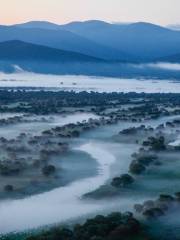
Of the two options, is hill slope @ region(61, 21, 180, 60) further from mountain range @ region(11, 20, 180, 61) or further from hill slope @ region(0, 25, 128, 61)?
hill slope @ region(0, 25, 128, 61)

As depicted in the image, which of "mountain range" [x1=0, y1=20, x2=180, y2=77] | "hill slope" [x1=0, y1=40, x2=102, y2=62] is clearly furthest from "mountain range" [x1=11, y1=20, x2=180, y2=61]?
"hill slope" [x1=0, y1=40, x2=102, y2=62]

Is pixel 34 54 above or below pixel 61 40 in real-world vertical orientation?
below

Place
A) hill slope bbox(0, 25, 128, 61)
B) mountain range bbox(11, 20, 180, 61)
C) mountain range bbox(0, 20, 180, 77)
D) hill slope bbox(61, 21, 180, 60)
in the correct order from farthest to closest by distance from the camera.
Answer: hill slope bbox(61, 21, 180, 60) < mountain range bbox(11, 20, 180, 61) < hill slope bbox(0, 25, 128, 61) < mountain range bbox(0, 20, 180, 77)

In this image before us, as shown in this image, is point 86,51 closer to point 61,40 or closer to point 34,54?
point 61,40

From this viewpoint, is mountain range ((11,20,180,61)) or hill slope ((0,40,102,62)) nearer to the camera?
hill slope ((0,40,102,62))

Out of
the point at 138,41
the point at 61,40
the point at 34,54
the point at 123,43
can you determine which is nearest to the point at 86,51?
the point at 61,40

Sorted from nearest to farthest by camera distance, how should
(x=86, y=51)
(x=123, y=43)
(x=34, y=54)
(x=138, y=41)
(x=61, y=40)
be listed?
(x=34, y=54) → (x=86, y=51) → (x=61, y=40) → (x=123, y=43) → (x=138, y=41)

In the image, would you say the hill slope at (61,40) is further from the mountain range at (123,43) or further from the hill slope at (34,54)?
the hill slope at (34,54)

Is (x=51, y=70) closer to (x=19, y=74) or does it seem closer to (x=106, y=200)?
(x=19, y=74)

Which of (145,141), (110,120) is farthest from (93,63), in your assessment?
(145,141)

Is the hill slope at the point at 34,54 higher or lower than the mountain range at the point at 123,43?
lower

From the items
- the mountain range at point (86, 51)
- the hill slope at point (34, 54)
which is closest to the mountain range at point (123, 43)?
the mountain range at point (86, 51)

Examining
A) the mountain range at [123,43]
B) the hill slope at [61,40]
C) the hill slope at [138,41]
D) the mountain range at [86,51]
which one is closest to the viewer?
the mountain range at [86,51]
